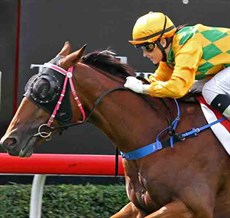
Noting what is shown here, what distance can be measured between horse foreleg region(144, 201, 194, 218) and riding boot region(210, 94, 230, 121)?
60 cm

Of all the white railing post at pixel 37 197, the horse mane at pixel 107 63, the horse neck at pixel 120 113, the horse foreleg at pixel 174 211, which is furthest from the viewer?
the white railing post at pixel 37 197

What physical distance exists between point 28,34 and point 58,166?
1296mm

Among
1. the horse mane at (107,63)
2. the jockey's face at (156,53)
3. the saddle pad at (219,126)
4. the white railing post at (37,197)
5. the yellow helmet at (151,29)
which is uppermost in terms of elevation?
the yellow helmet at (151,29)

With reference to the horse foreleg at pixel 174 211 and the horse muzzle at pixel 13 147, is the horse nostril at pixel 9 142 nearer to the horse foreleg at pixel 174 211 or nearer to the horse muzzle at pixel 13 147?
the horse muzzle at pixel 13 147

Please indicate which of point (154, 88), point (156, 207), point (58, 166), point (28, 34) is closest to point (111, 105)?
point (154, 88)

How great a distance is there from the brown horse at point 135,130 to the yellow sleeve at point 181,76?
0.21 meters

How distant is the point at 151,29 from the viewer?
557 cm

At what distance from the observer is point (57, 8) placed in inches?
299

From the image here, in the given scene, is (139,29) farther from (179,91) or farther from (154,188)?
(154,188)

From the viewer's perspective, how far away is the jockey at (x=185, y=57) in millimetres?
5469

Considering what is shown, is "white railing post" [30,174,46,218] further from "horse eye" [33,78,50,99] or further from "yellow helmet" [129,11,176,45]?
"yellow helmet" [129,11,176,45]

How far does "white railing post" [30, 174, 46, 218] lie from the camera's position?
6.47 metres

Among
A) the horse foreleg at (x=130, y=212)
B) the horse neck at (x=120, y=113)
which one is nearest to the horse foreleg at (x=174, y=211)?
the horse foreleg at (x=130, y=212)

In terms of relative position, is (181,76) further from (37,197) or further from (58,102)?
(37,197)
